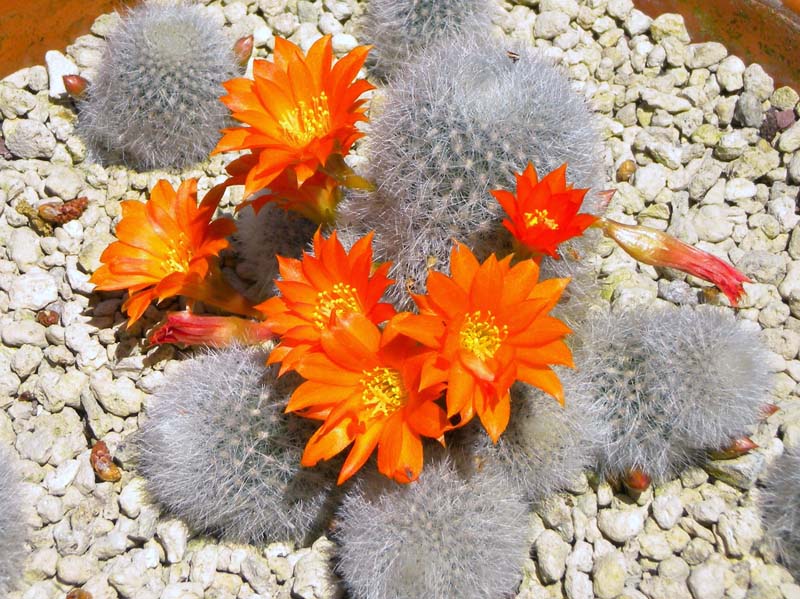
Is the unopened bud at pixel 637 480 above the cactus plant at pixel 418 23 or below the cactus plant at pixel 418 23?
below

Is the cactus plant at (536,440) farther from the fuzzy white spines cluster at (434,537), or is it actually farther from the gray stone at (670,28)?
the gray stone at (670,28)

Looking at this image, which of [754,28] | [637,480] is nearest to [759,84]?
[754,28]

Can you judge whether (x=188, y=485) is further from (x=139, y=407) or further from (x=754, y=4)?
(x=754, y=4)

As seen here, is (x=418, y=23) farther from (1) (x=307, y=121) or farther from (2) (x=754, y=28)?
(2) (x=754, y=28)

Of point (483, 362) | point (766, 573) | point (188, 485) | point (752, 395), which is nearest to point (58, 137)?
point (188, 485)

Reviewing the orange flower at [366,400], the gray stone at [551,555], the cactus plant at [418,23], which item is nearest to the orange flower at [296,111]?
the orange flower at [366,400]

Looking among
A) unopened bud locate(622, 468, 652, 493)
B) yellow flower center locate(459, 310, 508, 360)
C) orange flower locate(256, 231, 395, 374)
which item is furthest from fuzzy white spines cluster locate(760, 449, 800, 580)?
orange flower locate(256, 231, 395, 374)

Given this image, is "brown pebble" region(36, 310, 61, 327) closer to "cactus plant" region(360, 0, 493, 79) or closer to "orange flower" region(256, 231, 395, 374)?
"orange flower" region(256, 231, 395, 374)
